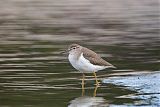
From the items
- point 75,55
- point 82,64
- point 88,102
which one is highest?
point 75,55

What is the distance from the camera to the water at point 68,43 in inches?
537

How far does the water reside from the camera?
44.8ft

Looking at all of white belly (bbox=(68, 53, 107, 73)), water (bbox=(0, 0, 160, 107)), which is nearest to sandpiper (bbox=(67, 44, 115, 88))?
white belly (bbox=(68, 53, 107, 73))

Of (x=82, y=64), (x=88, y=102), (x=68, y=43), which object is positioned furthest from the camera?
(x=68, y=43)

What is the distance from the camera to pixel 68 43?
74.1 ft

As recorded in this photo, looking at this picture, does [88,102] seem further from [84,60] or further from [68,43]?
[68,43]

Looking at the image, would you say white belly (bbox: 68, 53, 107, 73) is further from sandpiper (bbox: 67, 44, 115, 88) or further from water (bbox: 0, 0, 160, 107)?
water (bbox: 0, 0, 160, 107)

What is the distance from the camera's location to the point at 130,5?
3725 centimetres

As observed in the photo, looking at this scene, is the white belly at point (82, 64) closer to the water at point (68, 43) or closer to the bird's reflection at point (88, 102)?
the water at point (68, 43)

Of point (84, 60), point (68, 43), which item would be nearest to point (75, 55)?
point (84, 60)

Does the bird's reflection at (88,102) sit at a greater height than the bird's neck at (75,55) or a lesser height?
lesser

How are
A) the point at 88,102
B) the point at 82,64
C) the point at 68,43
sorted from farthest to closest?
the point at 68,43, the point at 82,64, the point at 88,102

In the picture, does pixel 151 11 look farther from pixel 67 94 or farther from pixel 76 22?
pixel 67 94

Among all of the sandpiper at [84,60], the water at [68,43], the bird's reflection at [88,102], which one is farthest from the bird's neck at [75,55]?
the bird's reflection at [88,102]
